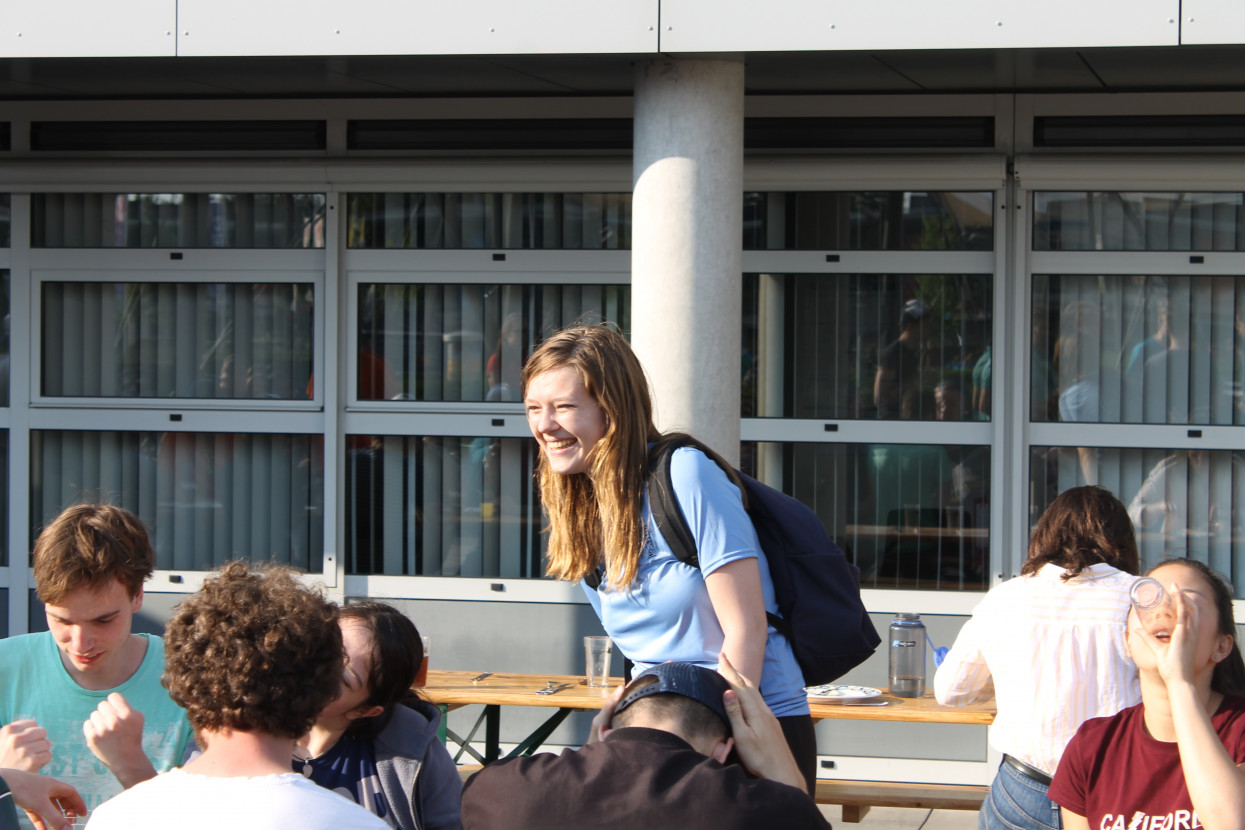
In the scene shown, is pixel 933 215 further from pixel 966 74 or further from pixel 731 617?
pixel 731 617

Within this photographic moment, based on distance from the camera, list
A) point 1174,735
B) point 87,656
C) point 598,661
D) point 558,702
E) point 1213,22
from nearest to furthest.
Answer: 1. point 1174,735
2. point 87,656
3. point 1213,22
4. point 558,702
5. point 598,661

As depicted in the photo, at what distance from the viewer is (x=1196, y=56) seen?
4.21 meters

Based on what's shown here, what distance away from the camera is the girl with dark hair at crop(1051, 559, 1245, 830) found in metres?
2.12

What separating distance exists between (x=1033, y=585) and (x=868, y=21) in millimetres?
1925

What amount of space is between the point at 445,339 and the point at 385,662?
345 cm

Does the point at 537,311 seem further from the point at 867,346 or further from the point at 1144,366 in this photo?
the point at 1144,366

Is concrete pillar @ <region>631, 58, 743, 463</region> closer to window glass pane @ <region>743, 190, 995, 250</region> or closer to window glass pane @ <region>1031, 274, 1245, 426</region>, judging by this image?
window glass pane @ <region>743, 190, 995, 250</region>

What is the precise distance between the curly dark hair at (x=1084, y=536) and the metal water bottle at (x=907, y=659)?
1.30m

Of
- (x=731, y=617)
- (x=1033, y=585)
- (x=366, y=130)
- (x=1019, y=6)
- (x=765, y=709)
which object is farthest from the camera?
(x=366, y=130)

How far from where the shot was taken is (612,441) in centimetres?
241

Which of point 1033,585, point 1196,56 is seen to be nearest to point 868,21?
point 1196,56

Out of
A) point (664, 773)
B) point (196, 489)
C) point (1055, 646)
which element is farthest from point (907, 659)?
point (196, 489)

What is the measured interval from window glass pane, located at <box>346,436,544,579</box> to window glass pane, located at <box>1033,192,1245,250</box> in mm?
2463

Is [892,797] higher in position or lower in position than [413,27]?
lower
